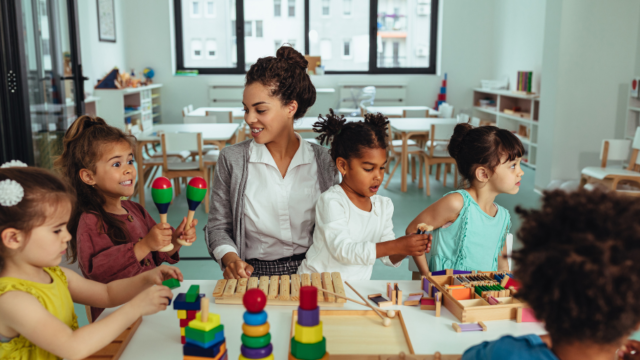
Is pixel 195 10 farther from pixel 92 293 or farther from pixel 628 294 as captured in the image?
pixel 628 294

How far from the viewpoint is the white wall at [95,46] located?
21.9 feet

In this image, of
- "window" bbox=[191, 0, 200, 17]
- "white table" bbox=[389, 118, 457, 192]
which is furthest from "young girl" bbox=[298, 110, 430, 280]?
"window" bbox=[191, 0, 200, 17]

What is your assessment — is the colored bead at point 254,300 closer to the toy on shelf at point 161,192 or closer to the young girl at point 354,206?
the toy on shelf at point 161,192

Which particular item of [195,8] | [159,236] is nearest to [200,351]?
[159,236]

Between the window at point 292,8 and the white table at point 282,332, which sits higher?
the window at point 292,8

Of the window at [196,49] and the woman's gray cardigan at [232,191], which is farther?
the window at [196,49]

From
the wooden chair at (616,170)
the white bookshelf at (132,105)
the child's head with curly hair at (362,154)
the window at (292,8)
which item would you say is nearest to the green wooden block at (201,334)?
the child's head with curly hair at (362,154)

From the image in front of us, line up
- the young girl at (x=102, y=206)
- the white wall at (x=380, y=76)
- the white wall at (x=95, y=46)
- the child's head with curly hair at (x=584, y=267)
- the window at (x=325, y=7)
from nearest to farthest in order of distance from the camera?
1. the child's head with curly hair at (x=584, y=267)
2. the young girl at (x=102, y=206)
3. the white wall at (x=95, y=46)
4. the white wall at (x=380, y=76)
5. the window at (x=325, y=7)

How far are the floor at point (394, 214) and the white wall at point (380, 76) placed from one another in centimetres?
281

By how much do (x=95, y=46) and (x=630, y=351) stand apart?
754 centimetres

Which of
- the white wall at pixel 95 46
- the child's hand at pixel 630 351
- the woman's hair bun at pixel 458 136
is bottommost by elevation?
the child's hand at pixel 630 351

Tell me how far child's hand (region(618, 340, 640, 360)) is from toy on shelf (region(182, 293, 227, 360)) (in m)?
0.71

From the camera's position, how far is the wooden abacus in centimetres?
123

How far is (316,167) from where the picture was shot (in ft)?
5.93
